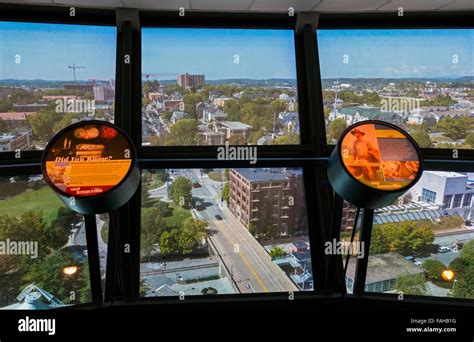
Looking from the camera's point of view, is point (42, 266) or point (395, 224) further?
point (395, 224)

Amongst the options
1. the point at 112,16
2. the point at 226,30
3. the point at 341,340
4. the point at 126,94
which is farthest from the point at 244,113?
the point at 341,340

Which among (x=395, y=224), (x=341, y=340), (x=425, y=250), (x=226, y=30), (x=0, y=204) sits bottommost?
(x=341, y=340)

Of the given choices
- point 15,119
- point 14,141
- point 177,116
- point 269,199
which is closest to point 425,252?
point 269,199

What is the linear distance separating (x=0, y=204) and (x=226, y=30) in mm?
2444

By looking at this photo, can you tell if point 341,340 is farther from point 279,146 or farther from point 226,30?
point 226,30

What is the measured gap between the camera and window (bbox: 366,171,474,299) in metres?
3.04

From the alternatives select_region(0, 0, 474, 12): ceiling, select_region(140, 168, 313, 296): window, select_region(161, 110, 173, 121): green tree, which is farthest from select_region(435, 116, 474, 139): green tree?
select_region(161, 110, 173, 121): green tree

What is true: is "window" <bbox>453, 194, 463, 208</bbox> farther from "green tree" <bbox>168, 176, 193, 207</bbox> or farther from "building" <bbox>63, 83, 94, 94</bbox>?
"building" <bbox>63, 83, 94, 94</bbox>

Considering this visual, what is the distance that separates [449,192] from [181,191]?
7.75ft

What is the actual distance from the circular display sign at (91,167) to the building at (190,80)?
4.12ft

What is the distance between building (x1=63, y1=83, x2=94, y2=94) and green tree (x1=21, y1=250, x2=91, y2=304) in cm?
139

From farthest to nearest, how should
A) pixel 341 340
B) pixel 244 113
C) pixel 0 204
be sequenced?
pixel 244 113, pixel 0 204, pixel 341 340

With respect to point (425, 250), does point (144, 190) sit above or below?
above

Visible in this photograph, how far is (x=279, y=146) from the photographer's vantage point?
9.85 feet
